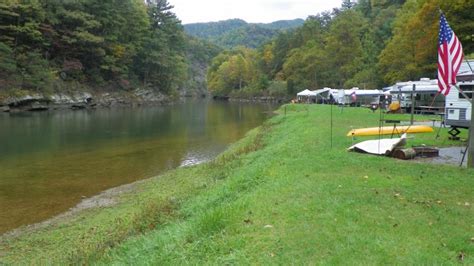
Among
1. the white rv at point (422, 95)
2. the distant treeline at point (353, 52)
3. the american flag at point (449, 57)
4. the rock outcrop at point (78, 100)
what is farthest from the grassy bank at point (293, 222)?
the rock outcrop at point (78, 100)

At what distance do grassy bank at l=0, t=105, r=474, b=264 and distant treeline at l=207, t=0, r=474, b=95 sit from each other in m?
28.2

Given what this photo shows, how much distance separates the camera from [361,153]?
47.9 feet

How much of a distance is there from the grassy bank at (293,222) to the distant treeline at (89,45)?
151 ft

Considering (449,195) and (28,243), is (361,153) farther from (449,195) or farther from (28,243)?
(28,243)

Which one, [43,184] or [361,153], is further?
[43,184]

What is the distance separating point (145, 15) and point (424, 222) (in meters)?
86.3

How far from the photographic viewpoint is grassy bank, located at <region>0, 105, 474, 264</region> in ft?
20.5

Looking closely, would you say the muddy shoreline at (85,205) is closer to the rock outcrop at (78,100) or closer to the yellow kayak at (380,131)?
the yellow kayak at (380,131)

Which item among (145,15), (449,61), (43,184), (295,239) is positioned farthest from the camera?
(145,15)

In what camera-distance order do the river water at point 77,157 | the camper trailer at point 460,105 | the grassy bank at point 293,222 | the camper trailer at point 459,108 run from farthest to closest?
the camper trailer at point 459,108, the camper trailer at point 460,105, the river water at point 77,157, the grassy bank at point 293,222

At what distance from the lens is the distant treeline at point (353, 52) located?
4331cm

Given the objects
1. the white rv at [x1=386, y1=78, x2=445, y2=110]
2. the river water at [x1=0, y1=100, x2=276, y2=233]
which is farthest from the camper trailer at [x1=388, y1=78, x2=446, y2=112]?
the river water at [x1=0, y1=100, x2=276, y2=233]

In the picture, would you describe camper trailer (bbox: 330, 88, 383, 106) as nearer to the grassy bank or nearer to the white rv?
the white rv

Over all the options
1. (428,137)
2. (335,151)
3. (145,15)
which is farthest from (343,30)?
(335,151)
